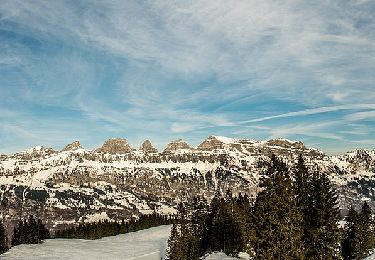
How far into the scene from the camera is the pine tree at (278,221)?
3859 centimetres

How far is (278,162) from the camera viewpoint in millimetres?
39906

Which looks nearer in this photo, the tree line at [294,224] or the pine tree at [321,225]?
the tree line at [294,224]

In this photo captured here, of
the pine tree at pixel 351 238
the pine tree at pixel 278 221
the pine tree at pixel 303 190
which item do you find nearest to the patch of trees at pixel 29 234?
the pine tree at pixel 351 238

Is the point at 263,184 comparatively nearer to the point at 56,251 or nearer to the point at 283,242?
the point at 283,242

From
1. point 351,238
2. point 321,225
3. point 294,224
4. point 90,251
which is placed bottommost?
point 90,251

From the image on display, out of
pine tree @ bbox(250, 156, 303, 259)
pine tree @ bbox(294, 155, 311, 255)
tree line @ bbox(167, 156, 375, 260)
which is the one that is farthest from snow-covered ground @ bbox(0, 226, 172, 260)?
pine tree @ bbox(250, 156, 303, 259)

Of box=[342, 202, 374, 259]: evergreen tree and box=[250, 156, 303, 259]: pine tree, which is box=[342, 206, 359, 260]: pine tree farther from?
box=[250, 156, 303, 259]: pine tree

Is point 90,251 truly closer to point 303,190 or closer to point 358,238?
point 358,238

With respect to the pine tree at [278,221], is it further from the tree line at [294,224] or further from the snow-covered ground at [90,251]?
the snow-covered ground at [90,251]

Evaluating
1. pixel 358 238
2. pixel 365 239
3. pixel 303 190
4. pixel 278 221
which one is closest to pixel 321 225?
pixel 303 190

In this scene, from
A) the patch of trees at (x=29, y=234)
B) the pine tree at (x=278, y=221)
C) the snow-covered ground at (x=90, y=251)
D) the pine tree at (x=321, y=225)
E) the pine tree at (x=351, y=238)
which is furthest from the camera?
the patch of trees at (x=29, y=234)

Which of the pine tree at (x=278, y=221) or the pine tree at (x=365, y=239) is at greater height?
the pine tree at (x=278, y=221)

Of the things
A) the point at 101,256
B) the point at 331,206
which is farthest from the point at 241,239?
the point at 331,206

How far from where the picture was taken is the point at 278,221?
38844 millimetres
